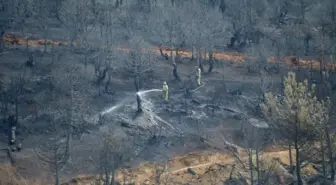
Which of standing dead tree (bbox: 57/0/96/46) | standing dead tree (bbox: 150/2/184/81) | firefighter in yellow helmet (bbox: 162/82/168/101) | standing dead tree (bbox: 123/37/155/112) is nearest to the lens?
standing dead tree (bbox: 123/37/155/112)

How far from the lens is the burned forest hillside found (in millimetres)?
29062

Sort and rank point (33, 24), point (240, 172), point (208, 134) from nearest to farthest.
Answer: point (240, 172), point (208, 134), point (33, 24)

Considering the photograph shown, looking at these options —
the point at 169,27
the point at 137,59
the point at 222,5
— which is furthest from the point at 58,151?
the point at 222,5

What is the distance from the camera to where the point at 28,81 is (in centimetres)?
4016

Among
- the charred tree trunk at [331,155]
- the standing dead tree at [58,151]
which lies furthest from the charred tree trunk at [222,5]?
the charred tree trunk at [331,155]

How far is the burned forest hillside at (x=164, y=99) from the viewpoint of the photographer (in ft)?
95.3

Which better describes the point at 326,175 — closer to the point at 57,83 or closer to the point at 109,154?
the point at 109,154

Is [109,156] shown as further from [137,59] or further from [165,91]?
[137,59]

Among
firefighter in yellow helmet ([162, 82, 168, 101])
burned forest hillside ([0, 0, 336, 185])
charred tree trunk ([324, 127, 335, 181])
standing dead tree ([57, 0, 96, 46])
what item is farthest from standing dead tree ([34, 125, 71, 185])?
charred tree trunk ([324, 127, 335, 181])

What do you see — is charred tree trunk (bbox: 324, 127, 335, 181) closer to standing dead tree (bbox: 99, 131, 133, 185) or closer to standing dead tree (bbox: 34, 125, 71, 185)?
standing dead tree (bbox: 99, 131, 133, 185)

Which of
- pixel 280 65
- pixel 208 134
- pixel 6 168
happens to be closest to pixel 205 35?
pixel 280 65

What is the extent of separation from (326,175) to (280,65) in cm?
2104

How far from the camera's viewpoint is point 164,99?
40.9 m

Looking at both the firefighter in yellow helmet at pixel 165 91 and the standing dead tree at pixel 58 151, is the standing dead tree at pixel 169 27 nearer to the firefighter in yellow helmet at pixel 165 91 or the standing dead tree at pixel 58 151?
the firefighter in yellow helmet at pixel 165 91
